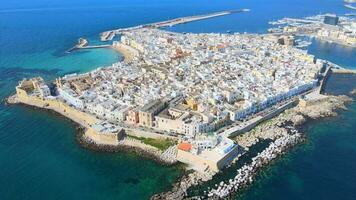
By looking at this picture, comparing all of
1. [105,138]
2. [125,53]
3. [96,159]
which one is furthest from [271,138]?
[125,53]

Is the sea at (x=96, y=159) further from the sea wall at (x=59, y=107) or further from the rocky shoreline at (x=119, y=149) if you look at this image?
the sea wall at (x=59, y=107)

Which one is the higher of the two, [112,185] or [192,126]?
[192,126]

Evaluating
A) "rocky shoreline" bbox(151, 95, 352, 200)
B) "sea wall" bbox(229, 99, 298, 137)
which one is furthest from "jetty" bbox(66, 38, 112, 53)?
"rocky shoreline" bbox(151, 95, 352, 200)

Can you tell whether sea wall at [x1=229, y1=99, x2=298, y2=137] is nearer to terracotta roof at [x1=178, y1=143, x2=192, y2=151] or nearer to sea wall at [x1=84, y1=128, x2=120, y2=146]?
terracotta roof at [x1=178, y1=143, x2=192, y2=151]

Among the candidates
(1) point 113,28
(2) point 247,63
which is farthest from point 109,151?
(1) point 113,28

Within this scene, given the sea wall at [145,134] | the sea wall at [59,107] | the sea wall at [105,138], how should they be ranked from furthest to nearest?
the sea wall at [59,107]
the sea wall at [145,134]
the sea wall at [105,138]

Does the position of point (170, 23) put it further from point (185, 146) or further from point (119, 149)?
point (185, 146)

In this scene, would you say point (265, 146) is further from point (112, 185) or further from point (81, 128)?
point (81, 128)

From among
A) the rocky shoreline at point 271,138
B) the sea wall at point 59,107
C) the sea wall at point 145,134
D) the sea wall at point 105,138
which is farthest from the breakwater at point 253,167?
the sea wall at point 59,107
